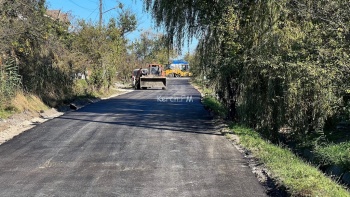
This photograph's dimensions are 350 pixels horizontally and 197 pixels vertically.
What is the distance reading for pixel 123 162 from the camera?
7.59m

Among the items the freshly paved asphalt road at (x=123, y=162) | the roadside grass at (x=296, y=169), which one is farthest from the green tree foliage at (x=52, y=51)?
the roadside grass at (x=296, y=169)

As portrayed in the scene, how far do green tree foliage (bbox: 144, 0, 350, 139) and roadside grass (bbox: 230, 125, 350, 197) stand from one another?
2238 mm

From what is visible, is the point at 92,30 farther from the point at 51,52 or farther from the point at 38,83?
the point at 38,83

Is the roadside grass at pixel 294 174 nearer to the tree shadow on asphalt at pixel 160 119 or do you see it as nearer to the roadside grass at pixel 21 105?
the tree shadow on asphalt at pixel 160 119

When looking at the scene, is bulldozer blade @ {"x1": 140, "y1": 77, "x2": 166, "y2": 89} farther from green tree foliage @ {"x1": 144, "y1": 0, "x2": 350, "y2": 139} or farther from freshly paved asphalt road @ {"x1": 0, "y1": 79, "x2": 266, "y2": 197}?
freshly paved asphalt road @ {"x1": 0, "y1": 79, "x2": 266, "y2": 197}

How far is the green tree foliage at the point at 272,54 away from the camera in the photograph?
9.35m

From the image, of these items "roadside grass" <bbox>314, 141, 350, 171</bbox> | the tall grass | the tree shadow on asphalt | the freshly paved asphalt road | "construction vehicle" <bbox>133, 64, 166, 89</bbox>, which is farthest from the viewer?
"construction vehicle" <bbox>133, 64, 166, 89</bbox>

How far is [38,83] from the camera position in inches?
757

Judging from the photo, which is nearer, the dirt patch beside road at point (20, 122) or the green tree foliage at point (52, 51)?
the dirt patch beside road at point (20, 122)

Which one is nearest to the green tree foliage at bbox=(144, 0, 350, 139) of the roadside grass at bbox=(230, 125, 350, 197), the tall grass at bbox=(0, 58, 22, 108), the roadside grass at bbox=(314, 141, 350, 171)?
the roadside grass at bbox=(314, 141, 350, 171)

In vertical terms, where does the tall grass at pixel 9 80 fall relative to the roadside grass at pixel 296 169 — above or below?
above

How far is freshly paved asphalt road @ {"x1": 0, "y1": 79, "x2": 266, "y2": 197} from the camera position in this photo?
19.5 ft

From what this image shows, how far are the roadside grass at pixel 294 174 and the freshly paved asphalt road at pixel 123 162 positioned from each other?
40 centimetres

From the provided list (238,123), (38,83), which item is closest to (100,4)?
(38,83)
